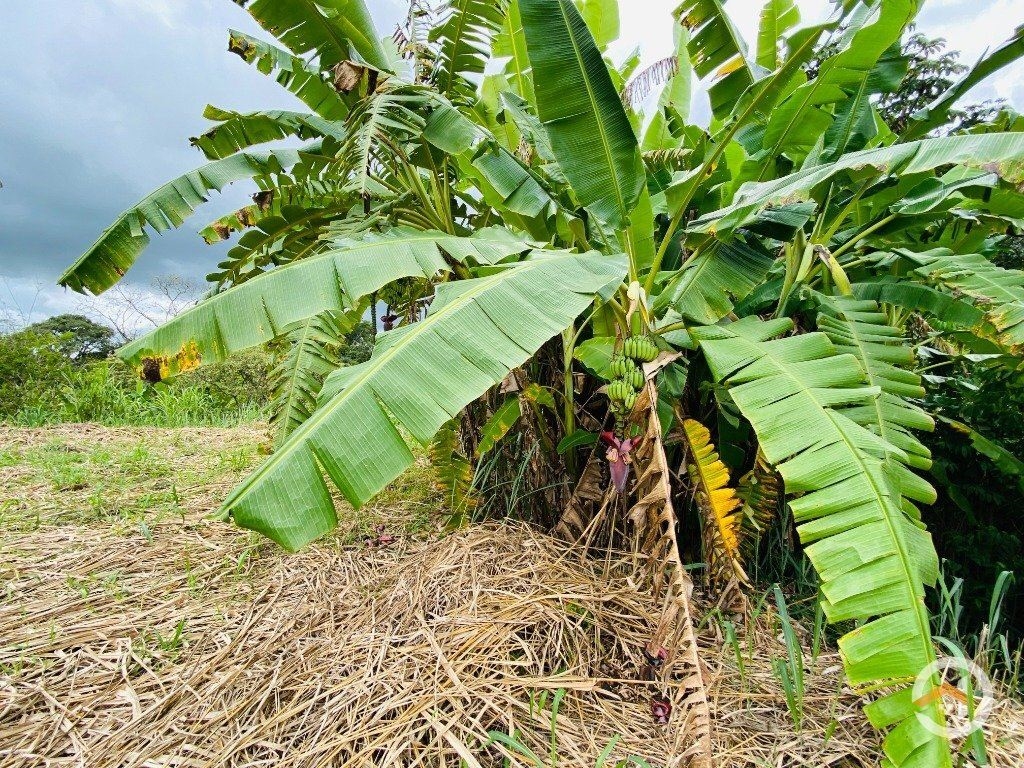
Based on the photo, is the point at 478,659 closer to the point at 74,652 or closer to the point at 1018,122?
the point at 74,652

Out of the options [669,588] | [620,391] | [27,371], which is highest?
[27,371]

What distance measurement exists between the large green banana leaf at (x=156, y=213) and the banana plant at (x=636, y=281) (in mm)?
13

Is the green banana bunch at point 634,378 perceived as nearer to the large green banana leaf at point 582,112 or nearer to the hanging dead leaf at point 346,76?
the large green banana leaf at point 582,112

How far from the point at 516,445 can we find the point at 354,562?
0.91 metres

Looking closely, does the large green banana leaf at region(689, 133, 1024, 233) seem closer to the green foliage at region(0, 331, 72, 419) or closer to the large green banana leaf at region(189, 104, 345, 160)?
the large green banana leaf at region(189, 104, 345, 160)

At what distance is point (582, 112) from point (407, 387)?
4.18 ft

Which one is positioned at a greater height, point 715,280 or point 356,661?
point 715,280

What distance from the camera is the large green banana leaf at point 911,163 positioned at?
1.49m

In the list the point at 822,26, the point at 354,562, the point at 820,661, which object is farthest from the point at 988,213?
the point at 354,562

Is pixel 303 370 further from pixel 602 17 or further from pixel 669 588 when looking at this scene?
pixel 602 17

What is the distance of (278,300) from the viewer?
1594mm

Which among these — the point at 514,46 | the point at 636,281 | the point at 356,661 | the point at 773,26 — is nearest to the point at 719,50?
the point at 773,26

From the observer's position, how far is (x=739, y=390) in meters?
1.50
